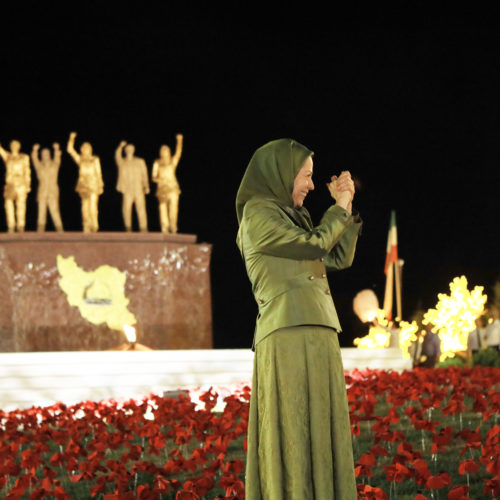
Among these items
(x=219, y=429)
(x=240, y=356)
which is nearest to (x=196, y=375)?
(x=240, y=356)

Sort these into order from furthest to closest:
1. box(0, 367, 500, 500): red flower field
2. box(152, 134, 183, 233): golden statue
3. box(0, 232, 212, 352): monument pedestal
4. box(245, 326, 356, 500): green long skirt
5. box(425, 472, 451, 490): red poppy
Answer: box(152, 134, 183, 233): golden statue, box(0, 232, 212, 352): monument pedestal, box(0, 367, 500, 500): red flower field, box(425, 472, 451, 490): red poppy, box(245, 326, 356, 500): green long skirt

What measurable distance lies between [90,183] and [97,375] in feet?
16.4

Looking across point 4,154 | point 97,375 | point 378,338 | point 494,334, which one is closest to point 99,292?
point 4,154

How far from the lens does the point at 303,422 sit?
3.68 m

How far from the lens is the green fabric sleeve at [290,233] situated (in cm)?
367

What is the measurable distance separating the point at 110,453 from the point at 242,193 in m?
3.98

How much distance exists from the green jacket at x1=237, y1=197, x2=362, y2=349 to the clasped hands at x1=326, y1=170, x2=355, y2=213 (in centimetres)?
5

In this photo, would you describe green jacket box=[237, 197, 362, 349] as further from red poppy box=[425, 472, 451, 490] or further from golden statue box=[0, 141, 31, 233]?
golden statue box=[0, 141, 31, 233]

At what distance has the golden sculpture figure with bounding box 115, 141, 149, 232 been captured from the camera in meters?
15.2

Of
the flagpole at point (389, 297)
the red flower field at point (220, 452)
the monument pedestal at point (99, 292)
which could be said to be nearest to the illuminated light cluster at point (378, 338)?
the flagpole at point (389, 297)

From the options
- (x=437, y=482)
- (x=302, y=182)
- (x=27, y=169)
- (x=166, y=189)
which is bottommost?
(x=437, y=482)

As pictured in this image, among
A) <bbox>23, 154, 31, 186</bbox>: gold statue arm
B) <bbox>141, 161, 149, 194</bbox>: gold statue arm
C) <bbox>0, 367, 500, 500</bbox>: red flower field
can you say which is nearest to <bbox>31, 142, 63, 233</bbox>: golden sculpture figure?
<bbox>23, 154, 31, 186</bbox>: gold statue arm

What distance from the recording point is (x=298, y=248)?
3682 mm

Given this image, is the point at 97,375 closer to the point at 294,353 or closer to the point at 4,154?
the point at 4,154
